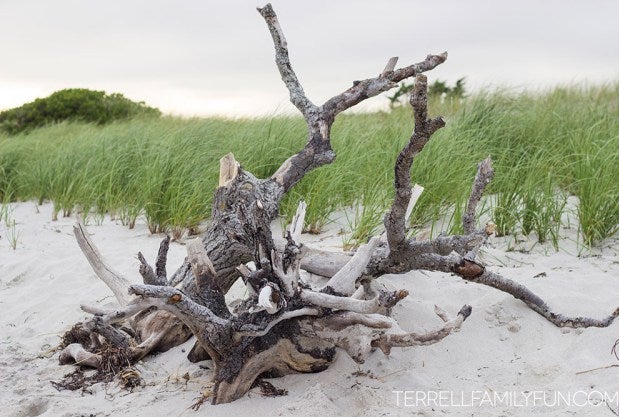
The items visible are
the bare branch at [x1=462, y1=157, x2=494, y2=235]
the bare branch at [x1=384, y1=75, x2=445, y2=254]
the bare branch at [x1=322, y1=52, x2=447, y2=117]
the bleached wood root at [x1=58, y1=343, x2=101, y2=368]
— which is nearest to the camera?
the bare branch at [x1=384, y1=75, x2=445, y2=254]

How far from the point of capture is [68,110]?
16125 millimetres

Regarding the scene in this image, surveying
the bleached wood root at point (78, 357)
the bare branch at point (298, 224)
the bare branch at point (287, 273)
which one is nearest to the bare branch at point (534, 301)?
the bare branch at point (298, 224)

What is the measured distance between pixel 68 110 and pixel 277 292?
14.3 metres

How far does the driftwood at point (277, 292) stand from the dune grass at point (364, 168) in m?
1.45

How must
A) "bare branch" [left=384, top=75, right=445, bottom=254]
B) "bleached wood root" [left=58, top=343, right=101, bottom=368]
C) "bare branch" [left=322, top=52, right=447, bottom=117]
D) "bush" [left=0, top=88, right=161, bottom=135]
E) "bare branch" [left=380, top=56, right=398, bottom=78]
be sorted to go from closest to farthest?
"bare branch" [left=384, top=75, right=445, bottom=254]
"bleached wood root" [left=58, top=343, right=101, bottom=368]
"bare branch" [left=322, top=52, right=447, bottom=117]
"bare branch" [left=380, top=56, right=398, bottom=78]
"bush" [left=0, top=88, right=161, bottom=135]

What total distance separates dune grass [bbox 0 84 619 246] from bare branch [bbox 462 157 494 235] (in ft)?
5.13

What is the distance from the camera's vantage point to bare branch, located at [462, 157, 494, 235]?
343 cm

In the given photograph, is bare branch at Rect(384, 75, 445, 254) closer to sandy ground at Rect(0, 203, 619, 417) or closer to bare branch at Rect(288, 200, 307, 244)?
bare branch at Rect(288, 200, 307, 244)

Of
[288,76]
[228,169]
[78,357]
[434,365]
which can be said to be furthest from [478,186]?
[78,357]

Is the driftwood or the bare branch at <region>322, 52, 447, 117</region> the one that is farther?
the bare branch at <region>322, 52, 447, 117</region>

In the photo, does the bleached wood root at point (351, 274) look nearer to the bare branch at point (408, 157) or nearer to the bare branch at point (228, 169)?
the bare branch at point (408, 157)

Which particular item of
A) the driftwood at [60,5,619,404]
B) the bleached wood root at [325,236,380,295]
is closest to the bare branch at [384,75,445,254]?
the driftwood at [60,5,619,404]

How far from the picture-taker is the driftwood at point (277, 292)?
10.3 ft

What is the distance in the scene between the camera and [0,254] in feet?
20.9
